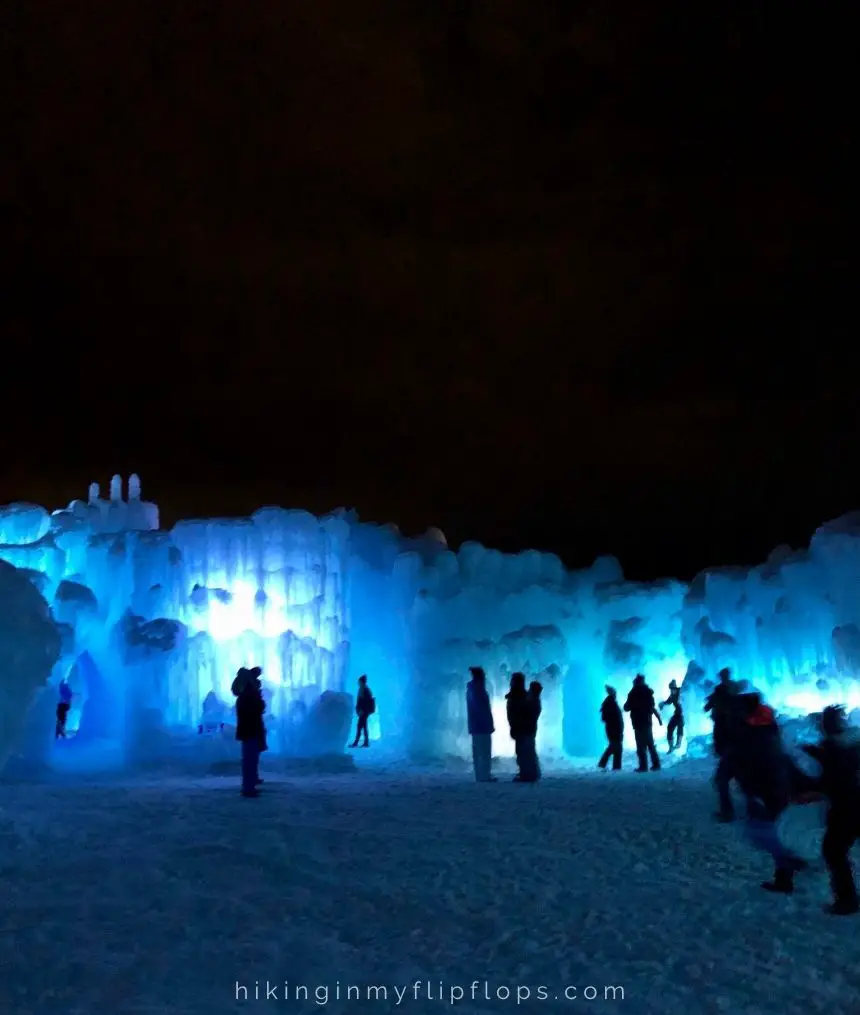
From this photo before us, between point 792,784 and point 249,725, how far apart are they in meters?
7.87

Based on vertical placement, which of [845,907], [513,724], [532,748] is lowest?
[845,907]

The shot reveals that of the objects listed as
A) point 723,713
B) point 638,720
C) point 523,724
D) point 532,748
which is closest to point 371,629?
point 638,720

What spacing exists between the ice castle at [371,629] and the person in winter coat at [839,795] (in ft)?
52.3

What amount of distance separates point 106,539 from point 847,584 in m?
19.0

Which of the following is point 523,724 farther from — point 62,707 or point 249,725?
point 62,707

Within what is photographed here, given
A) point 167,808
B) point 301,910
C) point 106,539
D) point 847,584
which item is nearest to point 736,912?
point 301,910

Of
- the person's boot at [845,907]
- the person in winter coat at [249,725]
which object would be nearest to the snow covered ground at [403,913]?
the person's boot at [845,907]

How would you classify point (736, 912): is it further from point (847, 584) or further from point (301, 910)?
point (847, 584)

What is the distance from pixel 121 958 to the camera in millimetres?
6477

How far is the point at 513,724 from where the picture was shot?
1588 centimetres

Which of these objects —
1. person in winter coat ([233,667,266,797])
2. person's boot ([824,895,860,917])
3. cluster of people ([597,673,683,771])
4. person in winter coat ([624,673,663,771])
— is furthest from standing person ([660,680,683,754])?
person's boot ([824,895,860,917])

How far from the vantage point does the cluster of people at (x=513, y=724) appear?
51.9 feet

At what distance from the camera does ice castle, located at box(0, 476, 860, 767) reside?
24906 mm

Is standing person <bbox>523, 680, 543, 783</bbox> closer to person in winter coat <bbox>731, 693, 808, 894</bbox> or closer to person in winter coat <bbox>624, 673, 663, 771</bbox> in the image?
person in winter coat <bbox>624, 673, 663, 771</bbox>
